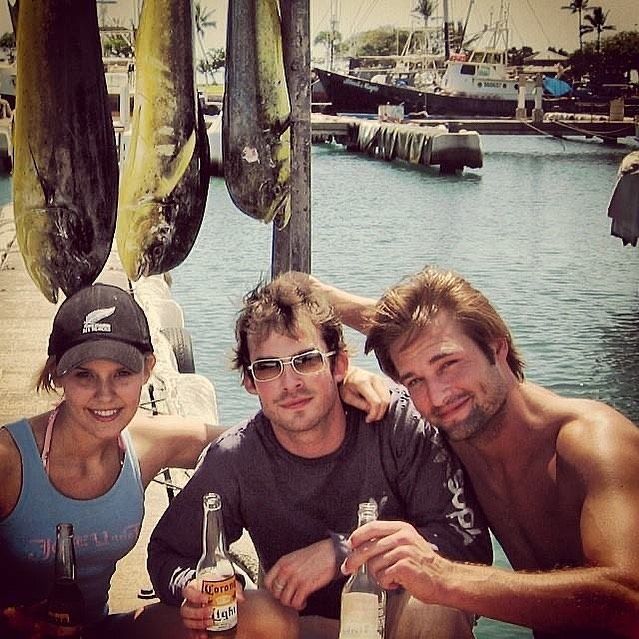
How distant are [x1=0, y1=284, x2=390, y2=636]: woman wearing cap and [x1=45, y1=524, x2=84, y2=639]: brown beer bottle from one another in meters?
0.02

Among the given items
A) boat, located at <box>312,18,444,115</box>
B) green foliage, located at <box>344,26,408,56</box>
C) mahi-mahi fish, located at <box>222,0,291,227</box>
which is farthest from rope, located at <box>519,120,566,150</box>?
mahi-mahi fish, located at <box>222,0,291,227</box>

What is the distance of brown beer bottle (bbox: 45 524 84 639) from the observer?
2043mm

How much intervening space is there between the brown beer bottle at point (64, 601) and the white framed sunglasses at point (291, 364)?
1.73ft

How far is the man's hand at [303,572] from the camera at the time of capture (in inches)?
77.5

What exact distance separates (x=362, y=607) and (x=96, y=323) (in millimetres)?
807

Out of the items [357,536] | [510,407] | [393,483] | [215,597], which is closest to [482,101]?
[510,407]

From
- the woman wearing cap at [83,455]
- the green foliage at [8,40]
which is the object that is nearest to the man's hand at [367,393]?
the woman wearing cap at [83,455]

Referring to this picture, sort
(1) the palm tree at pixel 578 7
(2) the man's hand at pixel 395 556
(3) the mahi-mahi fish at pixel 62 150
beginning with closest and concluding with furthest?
1. (2) the man's hand at pixel 395 556
2. (3) the mahi-mahi fish at pixel 62 150
3. (1) the palm tree at pixel 578 7

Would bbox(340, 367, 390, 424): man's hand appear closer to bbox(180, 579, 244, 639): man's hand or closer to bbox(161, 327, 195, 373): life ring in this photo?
bbox(161, 327, 195, 373): life ring

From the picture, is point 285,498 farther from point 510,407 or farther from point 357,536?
point 510,407

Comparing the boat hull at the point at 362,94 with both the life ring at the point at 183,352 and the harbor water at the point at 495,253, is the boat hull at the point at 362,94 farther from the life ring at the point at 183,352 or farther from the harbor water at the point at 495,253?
the life ring at the point at 183,352

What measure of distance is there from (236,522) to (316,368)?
39 centimetres

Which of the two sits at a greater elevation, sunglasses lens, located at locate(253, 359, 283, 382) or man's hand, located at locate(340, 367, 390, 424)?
sunglasses lens, located at locate(253, 359, 283, 382)

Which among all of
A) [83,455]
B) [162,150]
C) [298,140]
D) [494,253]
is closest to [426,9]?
[298,140]
